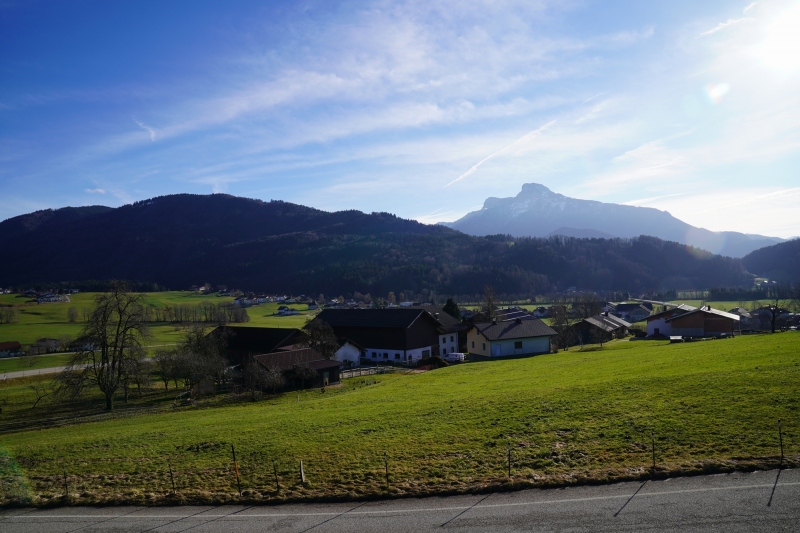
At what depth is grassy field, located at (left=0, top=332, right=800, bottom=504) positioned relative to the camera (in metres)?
13.7

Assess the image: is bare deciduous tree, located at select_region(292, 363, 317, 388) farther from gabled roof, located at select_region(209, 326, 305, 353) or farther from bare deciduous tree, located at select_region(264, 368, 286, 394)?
gabled roof, located at select_region(209, 326, 305, 353)

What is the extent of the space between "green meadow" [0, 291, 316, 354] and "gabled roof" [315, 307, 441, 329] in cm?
1710

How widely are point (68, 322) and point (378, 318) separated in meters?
90.9

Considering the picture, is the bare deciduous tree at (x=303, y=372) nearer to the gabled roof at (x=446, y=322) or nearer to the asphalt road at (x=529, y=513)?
the gabled roof at (x=446, y=322)

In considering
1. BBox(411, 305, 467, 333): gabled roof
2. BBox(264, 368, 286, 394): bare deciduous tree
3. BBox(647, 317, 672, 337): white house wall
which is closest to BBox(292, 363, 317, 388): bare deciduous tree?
BBox(264, 368, 286, 394): bare deciduous tree

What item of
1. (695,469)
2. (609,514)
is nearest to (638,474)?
(695,469)

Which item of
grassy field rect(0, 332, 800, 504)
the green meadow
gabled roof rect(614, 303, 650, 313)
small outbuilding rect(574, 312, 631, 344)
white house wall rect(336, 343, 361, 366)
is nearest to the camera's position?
grassy field rect(0, 332, 800, 504)

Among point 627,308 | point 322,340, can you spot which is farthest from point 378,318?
point 627,308

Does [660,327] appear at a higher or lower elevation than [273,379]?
lower

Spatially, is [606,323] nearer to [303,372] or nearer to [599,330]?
[599,330]

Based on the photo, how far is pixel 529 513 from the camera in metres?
11.3

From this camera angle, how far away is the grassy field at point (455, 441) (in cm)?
1373

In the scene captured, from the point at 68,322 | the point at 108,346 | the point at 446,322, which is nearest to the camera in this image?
the point at 108,346

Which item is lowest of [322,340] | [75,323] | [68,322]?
[322,340]
